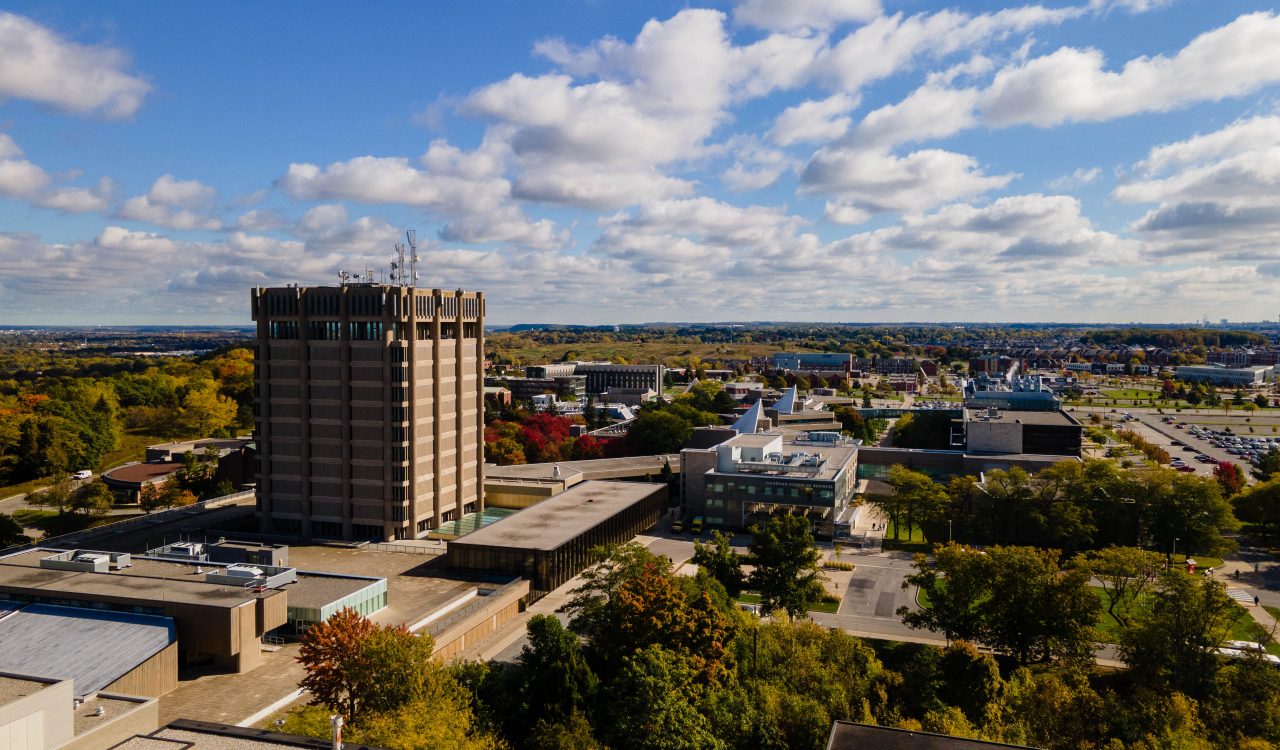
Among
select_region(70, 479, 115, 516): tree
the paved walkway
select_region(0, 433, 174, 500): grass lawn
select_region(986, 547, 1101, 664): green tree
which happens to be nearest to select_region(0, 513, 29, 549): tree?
select_region(70, 479, 115, 516): tree

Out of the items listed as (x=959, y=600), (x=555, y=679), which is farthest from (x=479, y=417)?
(x=959, y=600)

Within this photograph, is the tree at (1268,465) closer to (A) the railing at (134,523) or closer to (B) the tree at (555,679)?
(B) the tree at (555,679)

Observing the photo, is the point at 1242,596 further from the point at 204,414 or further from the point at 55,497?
the point at 204,414

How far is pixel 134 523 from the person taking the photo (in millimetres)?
83500

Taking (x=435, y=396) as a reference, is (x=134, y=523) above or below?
below

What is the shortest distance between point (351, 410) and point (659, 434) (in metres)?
65.4

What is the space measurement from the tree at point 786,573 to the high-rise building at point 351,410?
35.5 meters

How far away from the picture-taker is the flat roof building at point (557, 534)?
6875 centimetres

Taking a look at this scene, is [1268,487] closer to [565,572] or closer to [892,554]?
[892,554]

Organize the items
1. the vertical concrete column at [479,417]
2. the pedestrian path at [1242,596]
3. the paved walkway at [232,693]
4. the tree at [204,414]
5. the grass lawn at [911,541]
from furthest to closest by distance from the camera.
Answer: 1. the tree at [204,414]
2. the vertical concrete column at [479,417]
3. the grass lawn at [911,541]
4. the pedestrian path at [1242,596]
5. the paved walkway at [232,693]

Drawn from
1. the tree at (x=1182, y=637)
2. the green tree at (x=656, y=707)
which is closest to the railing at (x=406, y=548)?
the green tree at (x=656, y=707)

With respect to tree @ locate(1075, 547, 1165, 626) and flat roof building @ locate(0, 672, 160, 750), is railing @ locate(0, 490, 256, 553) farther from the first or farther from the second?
tree @ locate(1075, 547, 1165, 626)

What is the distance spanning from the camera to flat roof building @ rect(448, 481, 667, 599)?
6875cm

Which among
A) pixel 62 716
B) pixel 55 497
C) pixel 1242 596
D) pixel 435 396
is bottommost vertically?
pixel 1242 596
